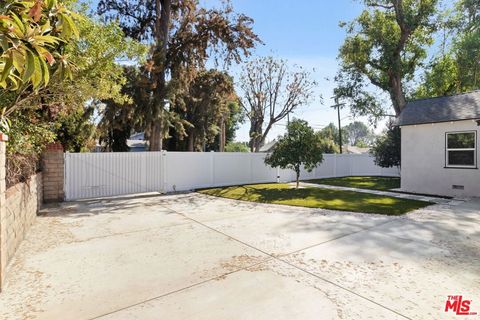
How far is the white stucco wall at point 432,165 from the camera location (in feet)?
33.2

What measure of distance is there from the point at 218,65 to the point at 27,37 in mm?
13812

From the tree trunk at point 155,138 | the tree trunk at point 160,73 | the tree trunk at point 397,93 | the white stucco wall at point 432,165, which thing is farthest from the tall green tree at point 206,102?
the tree trunk at point 397,93

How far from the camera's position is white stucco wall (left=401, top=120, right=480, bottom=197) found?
10125 millimetres

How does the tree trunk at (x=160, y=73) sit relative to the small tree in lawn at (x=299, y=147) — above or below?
above

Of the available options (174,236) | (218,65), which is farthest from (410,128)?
(174,236)

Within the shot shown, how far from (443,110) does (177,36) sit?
12373 mm

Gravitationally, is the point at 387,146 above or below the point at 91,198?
above

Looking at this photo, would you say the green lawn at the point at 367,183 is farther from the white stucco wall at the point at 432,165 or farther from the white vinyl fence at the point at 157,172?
the white vinyl fence at the point at 157,172

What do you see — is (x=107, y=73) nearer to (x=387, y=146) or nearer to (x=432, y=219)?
(x=432, y=219)

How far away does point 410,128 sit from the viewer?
1179cm

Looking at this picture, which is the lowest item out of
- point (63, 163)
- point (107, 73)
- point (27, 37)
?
point (63, 163)

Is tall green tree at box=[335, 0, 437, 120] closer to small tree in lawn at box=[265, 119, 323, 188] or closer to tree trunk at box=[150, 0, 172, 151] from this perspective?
small tree in lawn at box=[265, 119, 323, 188]

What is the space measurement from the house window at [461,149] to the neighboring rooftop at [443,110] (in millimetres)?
696

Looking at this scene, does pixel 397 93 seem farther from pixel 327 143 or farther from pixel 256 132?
pixel 327 143
